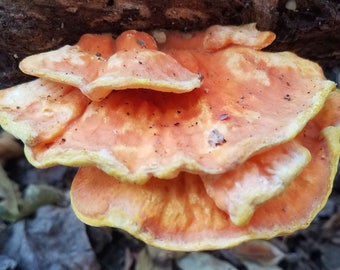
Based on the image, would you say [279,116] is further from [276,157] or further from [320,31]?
[320,31]

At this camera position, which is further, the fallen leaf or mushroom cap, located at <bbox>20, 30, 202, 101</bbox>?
the fallen leaf

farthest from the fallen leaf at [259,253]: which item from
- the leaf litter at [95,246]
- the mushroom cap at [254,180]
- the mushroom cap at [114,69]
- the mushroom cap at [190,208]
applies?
the mushroom cap at [114,69]

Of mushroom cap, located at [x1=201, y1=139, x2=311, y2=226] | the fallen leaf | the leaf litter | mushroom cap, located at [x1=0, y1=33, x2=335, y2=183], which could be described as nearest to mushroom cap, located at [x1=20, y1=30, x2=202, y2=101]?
mushroom cap, located at [x1=0, y1=33, x2=335, y2=183]

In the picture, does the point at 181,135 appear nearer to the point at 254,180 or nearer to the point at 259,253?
the point at 254,180

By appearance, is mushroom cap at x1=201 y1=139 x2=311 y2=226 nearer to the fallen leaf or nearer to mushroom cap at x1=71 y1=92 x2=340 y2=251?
mushroom cap at x1=71 y1=92 x2=340 y2=251

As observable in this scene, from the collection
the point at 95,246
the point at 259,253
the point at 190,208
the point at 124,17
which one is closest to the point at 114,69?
the point at 124,17

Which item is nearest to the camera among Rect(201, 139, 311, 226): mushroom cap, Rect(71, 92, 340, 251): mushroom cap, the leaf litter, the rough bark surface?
Rect(201, 139, 311, 226): mushroom cap

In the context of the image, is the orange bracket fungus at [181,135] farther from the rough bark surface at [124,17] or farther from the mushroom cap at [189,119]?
the rough bark surface at [124,17]
